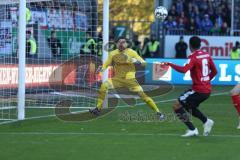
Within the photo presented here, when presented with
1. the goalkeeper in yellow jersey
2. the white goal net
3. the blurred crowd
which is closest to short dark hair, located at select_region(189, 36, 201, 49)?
the goalkeeper in yellow jersey

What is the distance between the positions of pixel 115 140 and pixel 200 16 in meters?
23.6

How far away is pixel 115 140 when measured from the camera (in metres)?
12.6

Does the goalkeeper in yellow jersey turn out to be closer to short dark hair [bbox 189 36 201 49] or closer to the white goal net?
the white goal net

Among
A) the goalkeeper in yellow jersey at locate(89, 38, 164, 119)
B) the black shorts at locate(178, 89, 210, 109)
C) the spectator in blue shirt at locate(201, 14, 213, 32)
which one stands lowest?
the black shorts at locate(178, 89, 210, 109)

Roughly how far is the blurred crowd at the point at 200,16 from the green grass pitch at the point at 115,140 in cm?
1706

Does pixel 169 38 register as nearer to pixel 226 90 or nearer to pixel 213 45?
pixel 213 45

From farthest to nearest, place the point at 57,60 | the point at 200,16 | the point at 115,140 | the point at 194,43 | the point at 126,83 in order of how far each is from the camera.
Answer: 1. the point at 200,16
2. the point at 57,60
3. the point at 126,83
4. the point at 194,43
5. the point at 115,140

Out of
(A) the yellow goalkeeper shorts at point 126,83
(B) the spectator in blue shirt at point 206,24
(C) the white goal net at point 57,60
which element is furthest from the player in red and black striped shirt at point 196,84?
(B) the spectator in blue shirt at point 206,24

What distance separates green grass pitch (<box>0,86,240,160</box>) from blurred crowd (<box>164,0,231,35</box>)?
17064 mm

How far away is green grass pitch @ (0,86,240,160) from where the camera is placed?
10.9 meters

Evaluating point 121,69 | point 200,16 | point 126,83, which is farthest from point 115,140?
point 200,16

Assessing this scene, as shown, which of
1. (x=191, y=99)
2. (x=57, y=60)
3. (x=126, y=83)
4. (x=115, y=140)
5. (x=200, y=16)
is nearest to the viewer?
(x=115, y=140)

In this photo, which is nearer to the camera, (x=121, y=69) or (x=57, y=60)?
(x=121, y=69)

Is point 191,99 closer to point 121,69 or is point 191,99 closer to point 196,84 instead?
point 196,84
